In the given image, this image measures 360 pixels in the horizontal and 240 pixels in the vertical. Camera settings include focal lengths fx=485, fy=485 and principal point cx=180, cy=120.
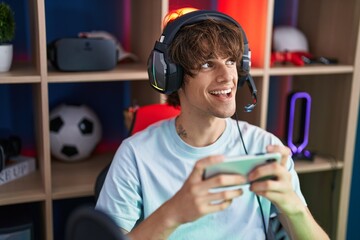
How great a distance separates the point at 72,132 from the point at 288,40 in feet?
3.19

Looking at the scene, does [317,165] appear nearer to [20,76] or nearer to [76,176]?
[76,176]

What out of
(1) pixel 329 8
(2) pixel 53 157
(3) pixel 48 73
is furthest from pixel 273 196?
(1) pixel 329 8

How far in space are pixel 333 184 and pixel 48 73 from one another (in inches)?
49.8

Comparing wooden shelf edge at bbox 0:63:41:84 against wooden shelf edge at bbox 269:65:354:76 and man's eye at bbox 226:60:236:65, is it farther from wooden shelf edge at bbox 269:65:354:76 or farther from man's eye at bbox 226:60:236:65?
wooden shelf edge at bbox 269:65:354:76

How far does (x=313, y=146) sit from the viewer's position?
218 centimetres

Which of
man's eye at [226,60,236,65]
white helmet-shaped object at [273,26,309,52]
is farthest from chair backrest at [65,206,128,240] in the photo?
white helmet-shaped object at [273,26,309,52]

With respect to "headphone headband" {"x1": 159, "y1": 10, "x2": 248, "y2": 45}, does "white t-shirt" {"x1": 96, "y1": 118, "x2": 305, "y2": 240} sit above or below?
below

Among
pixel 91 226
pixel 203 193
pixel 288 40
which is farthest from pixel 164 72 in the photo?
pixel 288 40

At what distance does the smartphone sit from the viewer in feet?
2.77

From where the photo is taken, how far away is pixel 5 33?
1.59 metres

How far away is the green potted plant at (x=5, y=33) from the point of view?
5.16 feet

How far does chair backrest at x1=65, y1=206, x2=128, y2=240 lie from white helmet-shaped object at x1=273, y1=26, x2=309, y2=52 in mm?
1631

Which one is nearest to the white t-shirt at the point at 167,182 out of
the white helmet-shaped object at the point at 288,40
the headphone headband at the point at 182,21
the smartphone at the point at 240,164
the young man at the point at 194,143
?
the young man at the point at 194,143

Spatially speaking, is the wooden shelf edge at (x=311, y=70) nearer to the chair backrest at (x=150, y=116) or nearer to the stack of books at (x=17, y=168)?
the chair backrest at (x=150, y=116)
